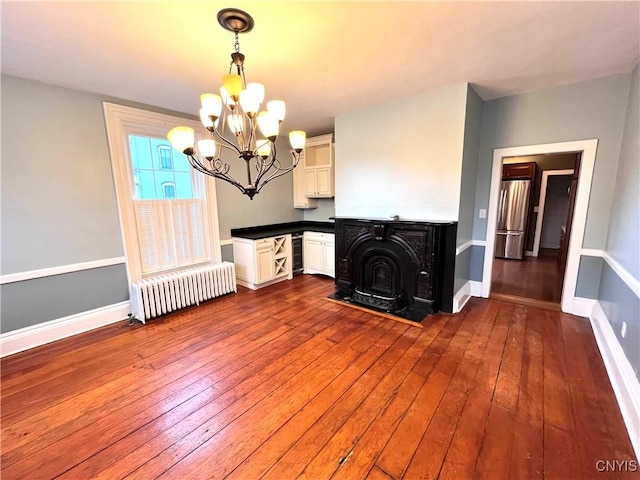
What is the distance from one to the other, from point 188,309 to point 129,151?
6.79 ft

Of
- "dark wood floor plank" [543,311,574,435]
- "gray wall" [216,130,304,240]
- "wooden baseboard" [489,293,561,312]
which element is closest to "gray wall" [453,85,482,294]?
"wooden baseboard" [489,293,561,312]

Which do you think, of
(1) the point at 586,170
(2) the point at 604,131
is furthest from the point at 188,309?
(2) the point at 604,131

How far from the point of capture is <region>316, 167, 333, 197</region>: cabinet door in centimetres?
468

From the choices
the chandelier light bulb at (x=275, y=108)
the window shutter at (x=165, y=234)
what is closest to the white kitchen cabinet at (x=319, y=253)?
the window shutter at (x=165, y=234)

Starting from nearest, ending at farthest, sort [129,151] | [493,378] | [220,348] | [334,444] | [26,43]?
[334,444] → [26,43] → [493,378] → [220,348] → [129,151]

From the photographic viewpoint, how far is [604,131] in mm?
2865

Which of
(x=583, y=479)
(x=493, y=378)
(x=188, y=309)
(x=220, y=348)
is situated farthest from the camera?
(x=188, y=309)

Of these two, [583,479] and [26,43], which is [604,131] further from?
[26,43]

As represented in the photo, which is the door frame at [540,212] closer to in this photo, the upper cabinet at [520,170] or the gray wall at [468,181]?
the upper cabinet at [520,170]

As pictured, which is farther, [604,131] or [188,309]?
[188,309]

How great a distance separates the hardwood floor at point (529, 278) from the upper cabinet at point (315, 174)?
3.11 metres

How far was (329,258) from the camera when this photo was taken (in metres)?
4.66

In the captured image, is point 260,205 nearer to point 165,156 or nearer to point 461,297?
point 165,156

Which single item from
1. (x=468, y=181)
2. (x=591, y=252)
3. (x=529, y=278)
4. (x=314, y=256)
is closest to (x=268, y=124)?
(x=468, y=181)
